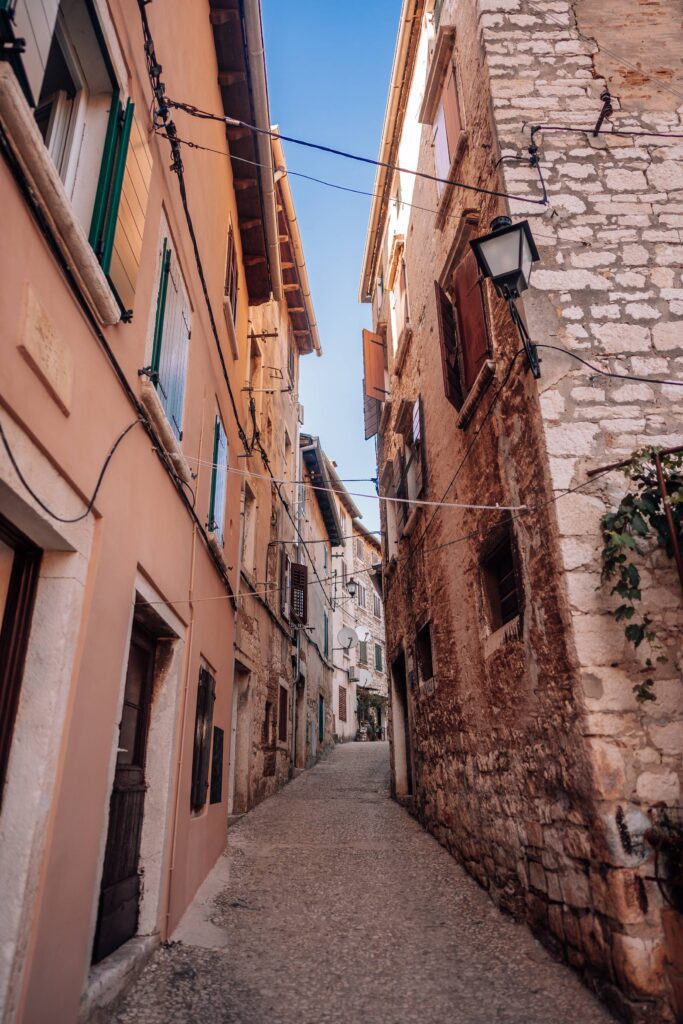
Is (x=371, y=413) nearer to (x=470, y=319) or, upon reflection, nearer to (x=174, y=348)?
(x=470, y=319)

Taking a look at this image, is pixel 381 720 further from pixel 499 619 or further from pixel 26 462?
pixel 26 462

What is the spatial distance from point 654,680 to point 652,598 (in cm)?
48

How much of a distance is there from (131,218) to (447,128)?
4.91 m

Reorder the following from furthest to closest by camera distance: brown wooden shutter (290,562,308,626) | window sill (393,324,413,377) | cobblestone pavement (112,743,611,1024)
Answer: brown wooden shutter (290,562,308,626)
window sill (393,324,413,377)
cobblestone pavement (112,743,611,1024)

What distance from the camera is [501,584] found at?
17.9ft

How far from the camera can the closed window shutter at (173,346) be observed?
13.8ft

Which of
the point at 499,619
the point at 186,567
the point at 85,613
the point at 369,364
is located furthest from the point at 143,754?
the point at 369,364

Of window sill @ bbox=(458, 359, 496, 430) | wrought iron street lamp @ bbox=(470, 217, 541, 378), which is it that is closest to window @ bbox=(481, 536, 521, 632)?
window sill @ bbox=(458, 359, 496, 430)

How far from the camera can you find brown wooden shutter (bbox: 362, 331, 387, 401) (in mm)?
11921

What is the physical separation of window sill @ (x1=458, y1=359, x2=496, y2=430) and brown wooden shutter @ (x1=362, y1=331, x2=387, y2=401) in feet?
19.4

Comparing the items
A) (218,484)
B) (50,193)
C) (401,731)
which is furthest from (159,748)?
(401,731)

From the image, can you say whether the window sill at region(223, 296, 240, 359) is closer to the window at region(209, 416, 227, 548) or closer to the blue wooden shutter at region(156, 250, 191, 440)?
the window at region(209, 416, 227, 548)

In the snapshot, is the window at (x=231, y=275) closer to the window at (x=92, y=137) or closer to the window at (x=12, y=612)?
the window at (x=92, y=137)

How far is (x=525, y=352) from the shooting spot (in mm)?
4699
